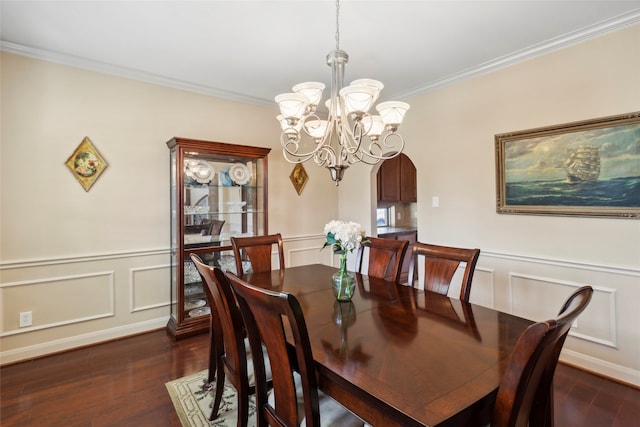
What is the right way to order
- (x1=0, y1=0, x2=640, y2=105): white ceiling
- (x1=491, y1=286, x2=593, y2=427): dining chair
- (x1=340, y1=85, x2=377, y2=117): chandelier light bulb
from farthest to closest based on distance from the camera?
(x1=0, y1=0, x2=640, y2=105): white ceiling
(x1=340, y1=85, x2=377, y2=117): chandelier light bulb
(x1=491, y1=286, x2=593, y2=427): dining chair

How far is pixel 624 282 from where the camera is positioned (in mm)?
2209

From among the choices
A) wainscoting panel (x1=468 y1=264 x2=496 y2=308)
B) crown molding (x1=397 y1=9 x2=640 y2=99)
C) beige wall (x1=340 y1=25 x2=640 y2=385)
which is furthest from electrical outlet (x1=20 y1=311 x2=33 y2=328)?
crown molding (x1=397 y1=9 x2=640 y2=99)

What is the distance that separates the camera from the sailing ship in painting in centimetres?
230

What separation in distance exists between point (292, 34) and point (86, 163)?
7.02 feet

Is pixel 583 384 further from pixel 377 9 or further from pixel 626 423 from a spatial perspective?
pixel 377 9

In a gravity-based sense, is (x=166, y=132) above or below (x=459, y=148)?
above

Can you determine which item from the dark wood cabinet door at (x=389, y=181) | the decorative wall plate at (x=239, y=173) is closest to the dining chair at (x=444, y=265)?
the decorative wall plate at (x=239, y=173)

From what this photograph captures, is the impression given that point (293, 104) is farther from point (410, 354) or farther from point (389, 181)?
point (389, 181)

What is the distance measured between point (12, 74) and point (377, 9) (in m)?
2.89

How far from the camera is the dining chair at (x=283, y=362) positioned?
1034 mm

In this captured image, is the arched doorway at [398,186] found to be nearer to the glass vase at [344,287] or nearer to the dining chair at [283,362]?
the glass vase at [344,287]

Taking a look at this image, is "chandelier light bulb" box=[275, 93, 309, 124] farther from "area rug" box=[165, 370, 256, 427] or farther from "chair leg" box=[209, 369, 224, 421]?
"area rug" box=[165, 370, 256, 427]

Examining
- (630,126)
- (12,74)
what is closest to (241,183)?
(12,74)

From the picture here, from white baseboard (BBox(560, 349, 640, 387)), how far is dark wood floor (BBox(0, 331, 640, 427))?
0.06 metres
